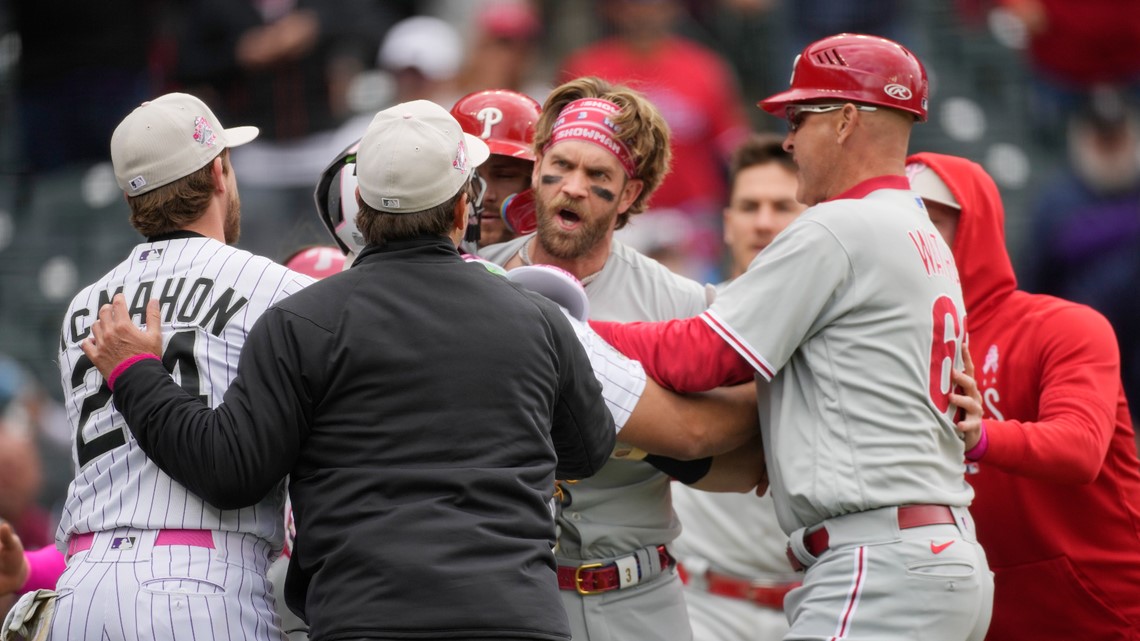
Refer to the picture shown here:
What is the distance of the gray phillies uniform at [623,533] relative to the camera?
4434 mm

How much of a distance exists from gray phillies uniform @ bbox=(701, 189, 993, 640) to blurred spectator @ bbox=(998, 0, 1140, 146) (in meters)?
6.77

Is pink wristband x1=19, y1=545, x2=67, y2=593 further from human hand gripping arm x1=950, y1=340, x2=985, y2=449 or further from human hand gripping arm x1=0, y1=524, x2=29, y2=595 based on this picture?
human hand gripping arm x1=950, y1=340, x2=985, y2=449

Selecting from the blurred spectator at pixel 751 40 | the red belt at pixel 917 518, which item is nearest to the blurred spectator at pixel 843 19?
the blurred spectator at pixel 751 40

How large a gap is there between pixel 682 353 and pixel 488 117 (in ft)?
4.90

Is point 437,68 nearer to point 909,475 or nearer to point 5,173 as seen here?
point 5,173

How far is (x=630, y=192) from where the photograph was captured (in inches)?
188

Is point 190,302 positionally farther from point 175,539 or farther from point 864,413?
point 864,413

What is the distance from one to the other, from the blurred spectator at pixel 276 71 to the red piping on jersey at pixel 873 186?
18.1 feet

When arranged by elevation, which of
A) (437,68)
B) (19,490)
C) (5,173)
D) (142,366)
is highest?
(142,366)

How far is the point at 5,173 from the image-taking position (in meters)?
9.10

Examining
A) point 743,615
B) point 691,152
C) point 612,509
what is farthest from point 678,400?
point 691,152

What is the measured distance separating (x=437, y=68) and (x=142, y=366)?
6345 mm

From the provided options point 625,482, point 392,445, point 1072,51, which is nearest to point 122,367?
point 392,445

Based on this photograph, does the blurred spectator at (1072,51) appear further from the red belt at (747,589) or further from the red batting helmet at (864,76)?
the red batting helmet at (864,76)
